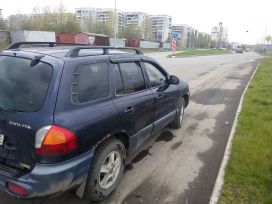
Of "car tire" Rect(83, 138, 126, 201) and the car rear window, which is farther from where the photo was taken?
"car tire" Rect(83, 138, 126, 201)

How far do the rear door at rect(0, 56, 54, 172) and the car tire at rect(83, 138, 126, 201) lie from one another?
686mm

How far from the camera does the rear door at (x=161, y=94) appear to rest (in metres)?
4.34

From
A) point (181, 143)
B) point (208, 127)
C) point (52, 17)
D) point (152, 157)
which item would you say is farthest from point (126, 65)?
point (52, 17)

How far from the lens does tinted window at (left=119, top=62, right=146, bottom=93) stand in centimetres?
362

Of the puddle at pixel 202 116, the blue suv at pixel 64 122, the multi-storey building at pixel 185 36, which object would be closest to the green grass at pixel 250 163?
the puddle at pixel 202 116

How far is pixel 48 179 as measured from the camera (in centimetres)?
254

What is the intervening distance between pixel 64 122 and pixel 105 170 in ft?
3.05

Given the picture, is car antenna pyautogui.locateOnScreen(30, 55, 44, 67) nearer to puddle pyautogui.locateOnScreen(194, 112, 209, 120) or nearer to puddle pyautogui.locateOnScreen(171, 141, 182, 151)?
puddle pyautogui.locateOnScreen(171, 141, 182, 151)

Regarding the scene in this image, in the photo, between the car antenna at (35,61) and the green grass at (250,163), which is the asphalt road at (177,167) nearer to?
the green grass at (250,163)

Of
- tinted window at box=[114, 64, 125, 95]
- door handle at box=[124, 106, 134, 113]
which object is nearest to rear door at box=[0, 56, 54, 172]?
tinted window at box=[114, 64, 125, 95]

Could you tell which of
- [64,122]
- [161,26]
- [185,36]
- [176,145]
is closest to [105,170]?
[64,122]

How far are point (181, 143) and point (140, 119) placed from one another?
1.70m

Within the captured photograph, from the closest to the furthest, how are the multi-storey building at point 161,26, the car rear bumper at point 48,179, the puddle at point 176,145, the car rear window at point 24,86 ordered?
the car rear bumper at point 48,179
the car rear window at point 24,86
the puddle at point 176,145
the multi-storey building at point 161,26

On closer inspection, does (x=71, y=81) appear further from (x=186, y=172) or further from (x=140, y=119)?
(x=186, y=172)
